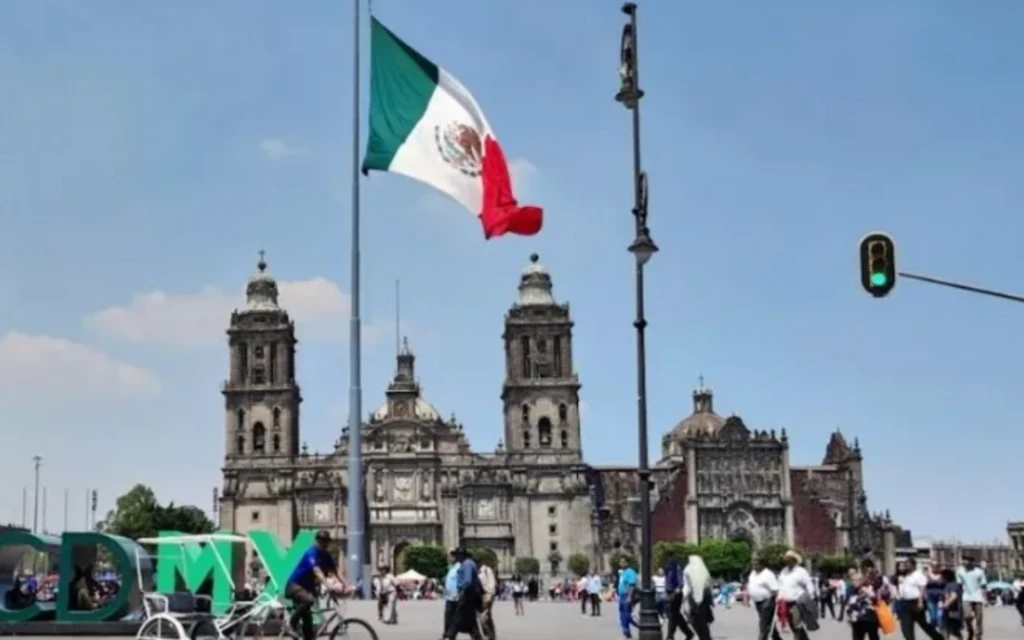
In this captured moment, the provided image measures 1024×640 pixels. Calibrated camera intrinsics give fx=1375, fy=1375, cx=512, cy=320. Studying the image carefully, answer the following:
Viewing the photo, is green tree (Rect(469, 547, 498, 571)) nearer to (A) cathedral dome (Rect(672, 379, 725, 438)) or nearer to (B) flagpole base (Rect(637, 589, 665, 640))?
(A) cathedral dome (Rect(672, 379, 725, 438))

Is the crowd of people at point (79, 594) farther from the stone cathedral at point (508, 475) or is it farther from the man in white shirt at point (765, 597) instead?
the stone cathedral at point (508, 475)

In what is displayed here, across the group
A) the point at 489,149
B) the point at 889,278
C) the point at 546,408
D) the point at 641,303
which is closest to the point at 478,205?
the point at 489,149

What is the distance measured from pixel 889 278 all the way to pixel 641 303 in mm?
3686

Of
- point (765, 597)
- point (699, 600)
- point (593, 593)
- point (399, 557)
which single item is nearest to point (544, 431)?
A: point (399, 557)

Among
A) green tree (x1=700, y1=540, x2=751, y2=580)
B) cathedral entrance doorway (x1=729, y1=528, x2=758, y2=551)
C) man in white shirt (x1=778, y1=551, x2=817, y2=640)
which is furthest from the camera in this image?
cathedral entrance doorway (x1=729, y1=528, x2=758, y2=551)

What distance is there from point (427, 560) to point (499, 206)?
79.9 meters

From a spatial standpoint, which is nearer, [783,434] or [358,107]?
[358,107]

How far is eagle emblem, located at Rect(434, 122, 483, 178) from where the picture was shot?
2292 centimetres

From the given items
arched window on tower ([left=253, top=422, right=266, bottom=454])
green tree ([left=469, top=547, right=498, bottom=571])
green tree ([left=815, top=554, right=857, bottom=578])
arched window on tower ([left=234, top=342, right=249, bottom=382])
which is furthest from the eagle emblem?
arched window on tower ([left=234, top=342, right=249, bottom=382])

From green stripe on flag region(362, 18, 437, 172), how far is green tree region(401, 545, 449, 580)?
78.9 m

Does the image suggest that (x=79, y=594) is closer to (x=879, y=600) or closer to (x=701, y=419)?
(x=879, y=600)

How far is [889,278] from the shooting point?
66.0 feet

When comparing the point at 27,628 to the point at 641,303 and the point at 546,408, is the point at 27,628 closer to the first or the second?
the point at 641,303

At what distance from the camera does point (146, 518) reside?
334ft
